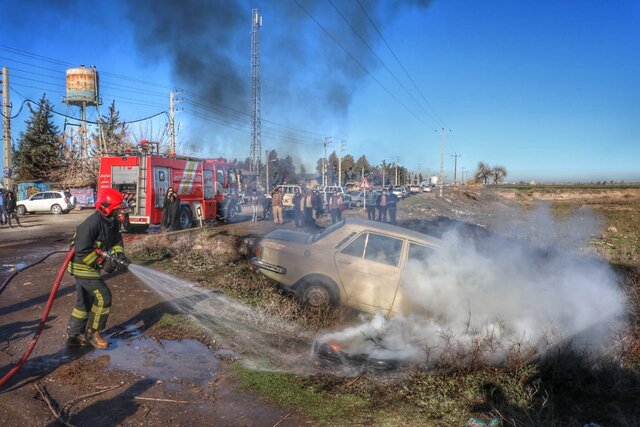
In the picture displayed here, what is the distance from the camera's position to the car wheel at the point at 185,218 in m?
16.1

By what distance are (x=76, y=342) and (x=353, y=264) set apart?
345 centimetres

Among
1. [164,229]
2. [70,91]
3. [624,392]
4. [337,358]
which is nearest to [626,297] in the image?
[624,392]

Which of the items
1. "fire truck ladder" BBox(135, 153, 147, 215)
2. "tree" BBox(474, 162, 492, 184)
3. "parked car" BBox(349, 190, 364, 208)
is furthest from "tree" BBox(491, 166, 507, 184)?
"fire truck ladder" BBox(135, 153, 147, 215)

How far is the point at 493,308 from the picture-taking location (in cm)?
543

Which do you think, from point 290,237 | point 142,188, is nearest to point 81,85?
point 142,188

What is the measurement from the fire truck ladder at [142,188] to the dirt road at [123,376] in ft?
26.4

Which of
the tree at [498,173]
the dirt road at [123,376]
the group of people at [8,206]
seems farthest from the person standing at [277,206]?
the tree at [498,173]

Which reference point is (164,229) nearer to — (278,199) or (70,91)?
(278,199)

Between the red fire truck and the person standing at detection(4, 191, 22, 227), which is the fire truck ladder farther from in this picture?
the person standing at detection(4, 191, 22, 227)

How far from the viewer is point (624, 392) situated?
13.9 ft

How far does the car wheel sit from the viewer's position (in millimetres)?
16078

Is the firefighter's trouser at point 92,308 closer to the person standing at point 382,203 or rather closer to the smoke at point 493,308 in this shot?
the smoke at point 493,308

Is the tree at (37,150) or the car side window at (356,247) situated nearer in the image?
the car side window at (356,247)

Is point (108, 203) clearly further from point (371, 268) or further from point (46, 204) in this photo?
point (46, 204)
